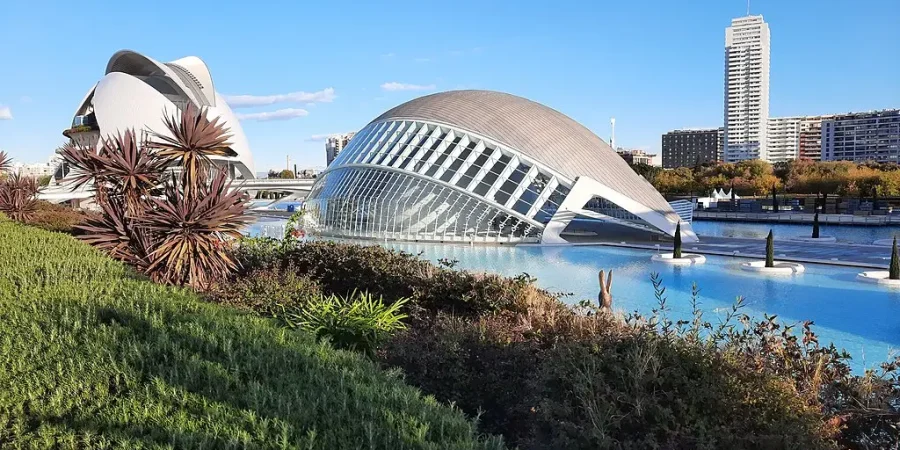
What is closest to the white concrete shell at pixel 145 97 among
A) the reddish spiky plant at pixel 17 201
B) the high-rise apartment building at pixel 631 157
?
the reddish spiky plant at pixel 17 201

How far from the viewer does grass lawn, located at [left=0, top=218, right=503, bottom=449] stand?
2.87 metres

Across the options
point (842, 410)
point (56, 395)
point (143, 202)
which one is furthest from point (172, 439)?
point (143, 202)

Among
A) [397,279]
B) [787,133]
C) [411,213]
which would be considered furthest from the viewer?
[787,133]

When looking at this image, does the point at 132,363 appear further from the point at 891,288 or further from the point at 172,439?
the point at 891,288

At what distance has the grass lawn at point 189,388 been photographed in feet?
9.41

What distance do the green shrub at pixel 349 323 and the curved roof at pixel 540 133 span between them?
19.1 meters

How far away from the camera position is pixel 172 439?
2781 millimetres

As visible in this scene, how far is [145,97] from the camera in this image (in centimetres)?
5950

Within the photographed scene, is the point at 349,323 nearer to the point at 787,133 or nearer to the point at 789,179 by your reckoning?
the point at 789,179

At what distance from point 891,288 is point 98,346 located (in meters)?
16.4

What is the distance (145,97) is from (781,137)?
14193cm

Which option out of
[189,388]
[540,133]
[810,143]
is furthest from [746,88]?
[189,388]

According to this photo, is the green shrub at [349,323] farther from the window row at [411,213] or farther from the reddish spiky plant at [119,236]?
the window row at [411,213]

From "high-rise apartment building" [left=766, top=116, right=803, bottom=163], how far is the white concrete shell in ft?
416
